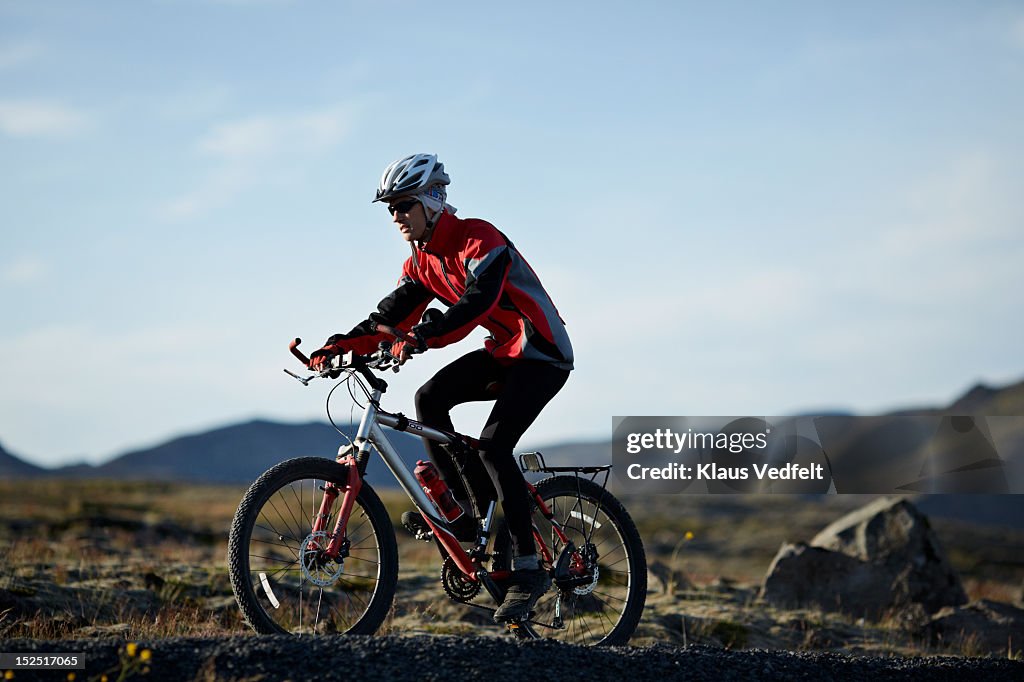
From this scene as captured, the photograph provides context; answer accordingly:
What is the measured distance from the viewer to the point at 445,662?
6184mm

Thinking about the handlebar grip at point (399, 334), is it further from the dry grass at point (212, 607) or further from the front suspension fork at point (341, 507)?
the dry grass at point (212, 607)

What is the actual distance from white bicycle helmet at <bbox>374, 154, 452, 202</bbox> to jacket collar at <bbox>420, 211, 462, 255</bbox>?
0.24 metres

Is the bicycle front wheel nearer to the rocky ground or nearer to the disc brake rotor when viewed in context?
the disc brake rotor

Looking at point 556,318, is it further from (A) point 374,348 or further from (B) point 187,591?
(B) point 187,591

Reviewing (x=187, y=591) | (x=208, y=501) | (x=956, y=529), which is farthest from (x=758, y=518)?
(x=187, y=591)

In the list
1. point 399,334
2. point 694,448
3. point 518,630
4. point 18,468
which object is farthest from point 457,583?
point 18,468

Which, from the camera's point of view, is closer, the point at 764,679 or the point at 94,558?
the point at 764,679

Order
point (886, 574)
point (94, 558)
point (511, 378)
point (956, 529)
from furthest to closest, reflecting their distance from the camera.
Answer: point (956, 529) < point (886, 574) < point (94, 558) < point (511, 378)

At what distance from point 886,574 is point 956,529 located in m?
86.7

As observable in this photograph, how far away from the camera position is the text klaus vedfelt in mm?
13320

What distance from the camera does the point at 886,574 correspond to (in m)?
15.7

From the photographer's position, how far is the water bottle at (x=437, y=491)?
7.75m

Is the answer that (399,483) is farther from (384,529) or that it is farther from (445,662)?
(445,662)

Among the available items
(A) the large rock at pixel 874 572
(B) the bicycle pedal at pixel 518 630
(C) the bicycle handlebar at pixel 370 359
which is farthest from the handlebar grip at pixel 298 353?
(A) the large rock at pixel 874 572
